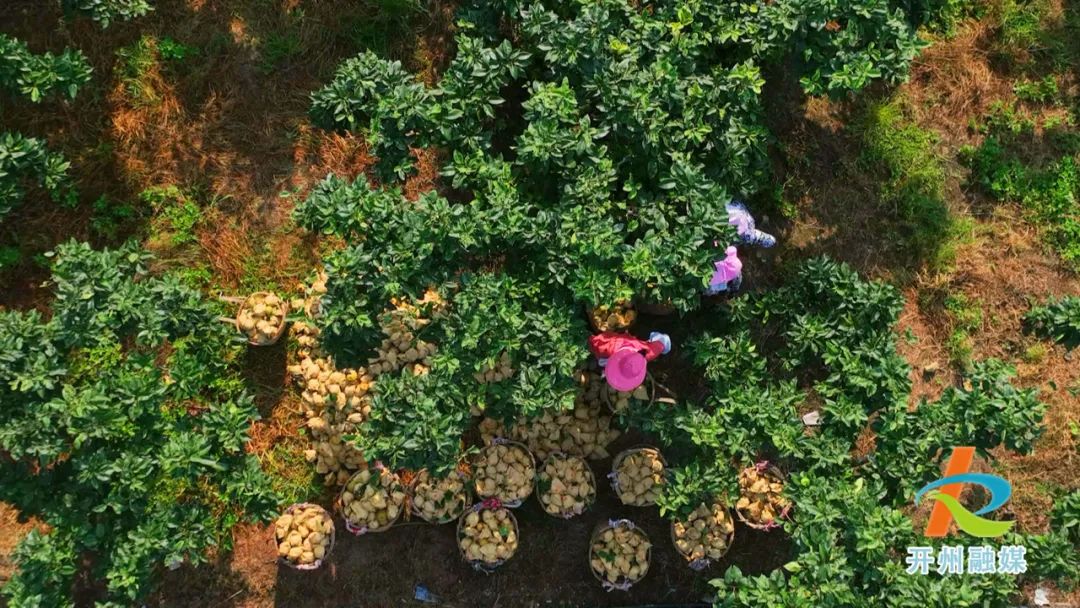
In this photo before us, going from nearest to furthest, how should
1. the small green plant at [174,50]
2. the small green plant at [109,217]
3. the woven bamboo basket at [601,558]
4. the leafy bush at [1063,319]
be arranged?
the leafy bush at [1063,319], the woven bamboo basket at [601,558], the small green plant at [109,217], the small green plant at [174,50]

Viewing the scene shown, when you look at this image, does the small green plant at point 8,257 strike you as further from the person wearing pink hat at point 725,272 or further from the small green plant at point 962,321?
the small green plant at point 962,321

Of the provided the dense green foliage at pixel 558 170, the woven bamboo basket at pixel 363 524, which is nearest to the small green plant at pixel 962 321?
the dense green foliage at pixel 558 170

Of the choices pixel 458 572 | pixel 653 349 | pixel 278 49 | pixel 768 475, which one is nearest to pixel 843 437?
pixel 768 475

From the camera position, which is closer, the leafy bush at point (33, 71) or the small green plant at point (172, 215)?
the leafy bush at point (33, 71)

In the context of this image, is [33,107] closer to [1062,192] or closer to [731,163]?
[731,163]

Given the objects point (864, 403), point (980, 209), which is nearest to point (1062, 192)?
point (980, 209)
